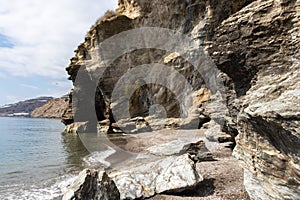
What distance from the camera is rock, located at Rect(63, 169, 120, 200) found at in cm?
548

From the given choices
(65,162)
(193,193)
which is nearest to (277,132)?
(193,193)

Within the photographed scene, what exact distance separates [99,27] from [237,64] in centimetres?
3260

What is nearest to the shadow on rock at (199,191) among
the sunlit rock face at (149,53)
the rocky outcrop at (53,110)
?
the sunlit rock face at (149,53)

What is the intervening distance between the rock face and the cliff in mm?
17

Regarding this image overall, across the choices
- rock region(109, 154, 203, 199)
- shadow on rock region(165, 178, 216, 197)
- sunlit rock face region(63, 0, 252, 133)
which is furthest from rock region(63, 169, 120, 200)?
sunlit rock face region(63, 0, 252, 133)

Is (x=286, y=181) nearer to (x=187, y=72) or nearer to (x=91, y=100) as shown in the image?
(x=187, y=72)

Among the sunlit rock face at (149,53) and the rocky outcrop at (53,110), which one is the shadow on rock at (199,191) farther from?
the rocky outcrop at (53,110)

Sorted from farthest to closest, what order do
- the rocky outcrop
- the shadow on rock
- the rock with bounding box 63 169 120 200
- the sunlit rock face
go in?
the rocky outcrop < the sunlit rock face < the shadow on rock < the rock with bounding box 63 169 120 200

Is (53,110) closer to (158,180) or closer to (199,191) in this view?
(158,180)

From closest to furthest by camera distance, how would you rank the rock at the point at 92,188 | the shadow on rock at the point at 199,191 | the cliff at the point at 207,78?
the cliff at the point at 207,78 → the rock at the point at 92,188 → the shadow on rock at the point at 199,191

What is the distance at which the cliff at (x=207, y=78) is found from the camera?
382cm

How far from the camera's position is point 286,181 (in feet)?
11.8

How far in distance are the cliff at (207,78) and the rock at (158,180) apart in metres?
2.00

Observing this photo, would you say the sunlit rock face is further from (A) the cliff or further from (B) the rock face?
(B) the rock face
